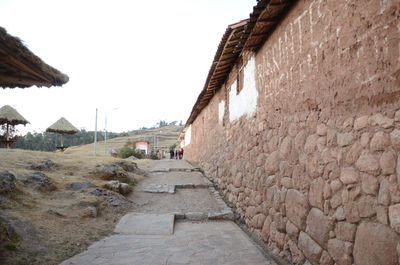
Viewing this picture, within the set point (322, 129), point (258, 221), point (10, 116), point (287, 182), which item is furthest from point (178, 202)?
point (10, 116)

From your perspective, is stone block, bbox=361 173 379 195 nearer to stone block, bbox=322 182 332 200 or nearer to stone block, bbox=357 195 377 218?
stone block, bbox=357 195 377 218

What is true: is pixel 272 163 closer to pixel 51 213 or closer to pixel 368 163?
pixel 368 163

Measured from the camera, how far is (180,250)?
3771 millimetres

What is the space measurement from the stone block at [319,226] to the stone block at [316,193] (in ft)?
0.23

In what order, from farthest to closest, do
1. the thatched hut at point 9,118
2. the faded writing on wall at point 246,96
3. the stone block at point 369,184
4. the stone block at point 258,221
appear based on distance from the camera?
the thatched hut at point 9,118 < the faded writing on wall at point 246,96 < the stone block at point 258,221 < the stone block at point 369,184

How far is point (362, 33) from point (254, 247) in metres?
3.08

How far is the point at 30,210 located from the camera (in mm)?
4461

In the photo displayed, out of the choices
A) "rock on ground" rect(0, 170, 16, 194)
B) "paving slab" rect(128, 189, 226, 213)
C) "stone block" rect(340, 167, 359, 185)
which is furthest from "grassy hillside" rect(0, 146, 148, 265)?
"stone block" rect(340, 167, 359, 185)

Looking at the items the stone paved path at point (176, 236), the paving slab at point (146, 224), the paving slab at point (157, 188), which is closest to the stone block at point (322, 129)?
the stone paved path at point (176, 236)

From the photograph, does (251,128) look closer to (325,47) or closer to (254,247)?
(254,247)

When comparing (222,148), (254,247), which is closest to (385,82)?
(254,247)

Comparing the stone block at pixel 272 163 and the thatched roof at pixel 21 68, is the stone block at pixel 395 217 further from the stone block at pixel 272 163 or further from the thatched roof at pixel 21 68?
the thatched roof at pixel 21 68

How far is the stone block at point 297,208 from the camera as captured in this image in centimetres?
301

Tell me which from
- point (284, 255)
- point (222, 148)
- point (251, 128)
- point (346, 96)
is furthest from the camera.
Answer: point (222, 148)
